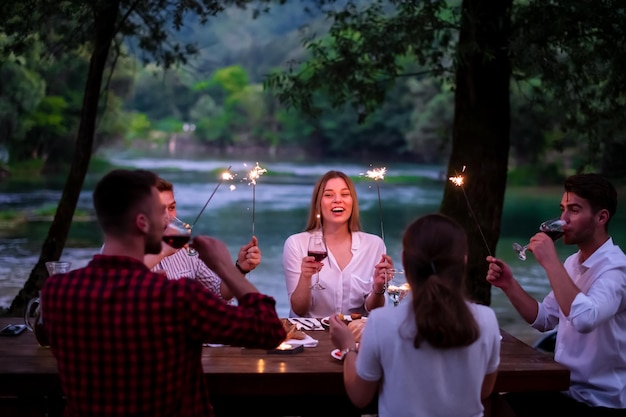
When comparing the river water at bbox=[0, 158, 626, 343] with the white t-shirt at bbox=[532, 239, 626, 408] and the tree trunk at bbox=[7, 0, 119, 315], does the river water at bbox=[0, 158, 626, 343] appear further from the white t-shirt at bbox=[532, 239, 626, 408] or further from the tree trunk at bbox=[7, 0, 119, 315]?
the white t-shirt at bbox=[532, 239, 626, 408]

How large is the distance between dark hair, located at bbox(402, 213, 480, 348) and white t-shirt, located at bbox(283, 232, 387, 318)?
Result: 68.3 inches

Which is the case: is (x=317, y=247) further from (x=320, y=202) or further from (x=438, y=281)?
(x=438, y=281)

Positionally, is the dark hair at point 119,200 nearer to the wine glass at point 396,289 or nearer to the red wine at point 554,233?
the wine glass at point 396,289

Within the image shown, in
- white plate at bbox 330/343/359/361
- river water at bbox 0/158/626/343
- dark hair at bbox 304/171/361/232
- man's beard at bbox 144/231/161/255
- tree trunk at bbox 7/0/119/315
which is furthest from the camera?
river water at bbox 0/158/626/343

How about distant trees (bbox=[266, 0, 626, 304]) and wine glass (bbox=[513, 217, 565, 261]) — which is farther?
distant trees (bbox=[266, 0, 626, 304])

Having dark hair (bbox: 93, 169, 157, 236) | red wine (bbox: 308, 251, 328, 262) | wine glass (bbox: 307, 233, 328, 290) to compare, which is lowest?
red wine (bbox: 308, 251, 328, 262)

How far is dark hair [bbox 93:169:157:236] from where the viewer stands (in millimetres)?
2076

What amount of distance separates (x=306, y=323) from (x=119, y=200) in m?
1.45

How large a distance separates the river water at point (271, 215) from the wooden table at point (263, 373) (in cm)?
511

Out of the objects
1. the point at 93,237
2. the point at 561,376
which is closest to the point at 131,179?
the point at 561,376

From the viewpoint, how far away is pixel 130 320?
79.4 inches

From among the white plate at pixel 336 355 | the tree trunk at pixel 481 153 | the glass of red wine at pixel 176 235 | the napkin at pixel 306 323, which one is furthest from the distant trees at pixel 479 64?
the glass of red wine at pixel 176 235

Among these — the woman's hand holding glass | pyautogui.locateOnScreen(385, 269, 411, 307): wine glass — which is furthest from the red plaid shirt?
the woman's hand holding glass

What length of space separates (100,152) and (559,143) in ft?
98.0
